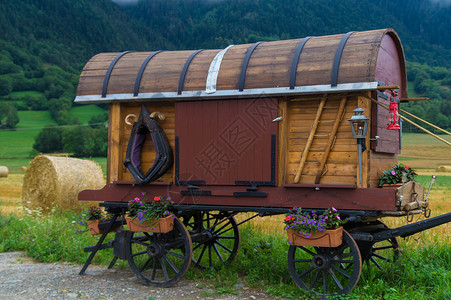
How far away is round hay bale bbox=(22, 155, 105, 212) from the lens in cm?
1259

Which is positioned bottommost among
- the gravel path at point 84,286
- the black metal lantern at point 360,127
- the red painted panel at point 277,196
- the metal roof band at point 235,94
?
the gravel path at point 84,286

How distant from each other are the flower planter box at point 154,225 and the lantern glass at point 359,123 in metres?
2.93

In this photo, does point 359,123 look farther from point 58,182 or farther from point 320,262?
point 58,182

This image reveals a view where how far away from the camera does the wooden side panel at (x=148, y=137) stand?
24.7ft

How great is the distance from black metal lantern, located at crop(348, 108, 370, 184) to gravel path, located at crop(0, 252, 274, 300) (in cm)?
237

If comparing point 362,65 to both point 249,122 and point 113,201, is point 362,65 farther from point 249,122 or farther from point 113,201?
point 113,201

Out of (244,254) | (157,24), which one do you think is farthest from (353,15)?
(244,254)

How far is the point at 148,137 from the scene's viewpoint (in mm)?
7617

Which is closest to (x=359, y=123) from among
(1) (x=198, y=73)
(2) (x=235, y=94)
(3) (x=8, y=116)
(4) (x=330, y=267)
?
(2) (x=235, y=94)

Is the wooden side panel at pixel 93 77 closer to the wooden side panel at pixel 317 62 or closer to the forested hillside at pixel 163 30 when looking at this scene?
the wooden side panel at pixel 317 62

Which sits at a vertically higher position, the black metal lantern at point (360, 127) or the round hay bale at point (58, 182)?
the black metal lantern at point (360, 127)

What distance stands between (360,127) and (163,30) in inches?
4398

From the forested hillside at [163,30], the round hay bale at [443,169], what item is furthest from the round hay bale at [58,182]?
the forested hillside at [163,30]

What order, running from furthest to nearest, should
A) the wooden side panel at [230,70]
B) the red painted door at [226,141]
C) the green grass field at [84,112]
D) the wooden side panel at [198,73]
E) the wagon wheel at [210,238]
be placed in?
the green grass field at [84,112]
the wagon wheel at [210,238]
the wooden side panel at [198,73]
the wooden side panel at [230,70]
the red painted door at [226,141]
